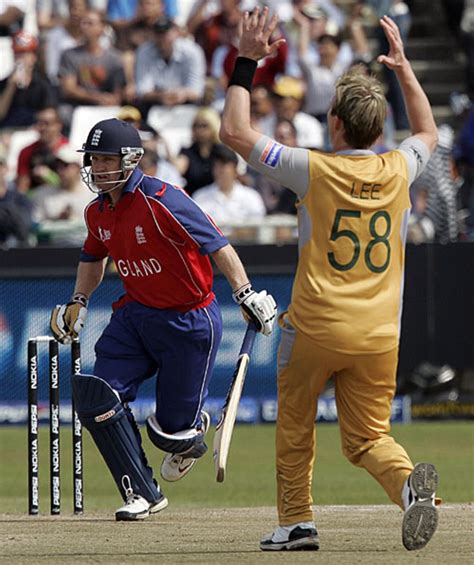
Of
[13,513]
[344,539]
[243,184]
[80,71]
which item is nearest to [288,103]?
[243,184]

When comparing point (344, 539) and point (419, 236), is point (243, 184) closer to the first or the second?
point (419, 236)

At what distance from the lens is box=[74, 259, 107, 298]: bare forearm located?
8.12m

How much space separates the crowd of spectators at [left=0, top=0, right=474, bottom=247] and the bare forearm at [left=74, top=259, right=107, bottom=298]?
689cm

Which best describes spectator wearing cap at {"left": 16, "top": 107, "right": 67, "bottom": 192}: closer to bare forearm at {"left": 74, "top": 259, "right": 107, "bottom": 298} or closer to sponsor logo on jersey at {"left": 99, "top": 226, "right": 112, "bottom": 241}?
bare forearm at {"left": 74, "top": 259, "right": 107, "bottom": 298}

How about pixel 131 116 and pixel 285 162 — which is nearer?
pixel 285 162

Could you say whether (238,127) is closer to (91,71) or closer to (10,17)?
(91,71)

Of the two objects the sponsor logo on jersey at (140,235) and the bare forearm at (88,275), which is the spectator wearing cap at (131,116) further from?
the sponsor logo on jersey at (140,235)

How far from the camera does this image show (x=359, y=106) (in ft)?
20.8

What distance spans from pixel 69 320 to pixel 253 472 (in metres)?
3.98

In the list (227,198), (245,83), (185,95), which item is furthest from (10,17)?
(245,83)

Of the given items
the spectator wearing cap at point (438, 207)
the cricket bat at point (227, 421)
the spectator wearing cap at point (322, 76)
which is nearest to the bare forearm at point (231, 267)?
the cricket bat at point (227, 421)

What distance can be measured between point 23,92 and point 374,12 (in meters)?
5.15

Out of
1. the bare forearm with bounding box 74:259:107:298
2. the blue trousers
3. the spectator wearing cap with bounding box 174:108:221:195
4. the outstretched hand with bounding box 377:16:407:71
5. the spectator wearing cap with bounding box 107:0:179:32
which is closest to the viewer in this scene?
the outstretched hand with bounding box 377:16:407:71

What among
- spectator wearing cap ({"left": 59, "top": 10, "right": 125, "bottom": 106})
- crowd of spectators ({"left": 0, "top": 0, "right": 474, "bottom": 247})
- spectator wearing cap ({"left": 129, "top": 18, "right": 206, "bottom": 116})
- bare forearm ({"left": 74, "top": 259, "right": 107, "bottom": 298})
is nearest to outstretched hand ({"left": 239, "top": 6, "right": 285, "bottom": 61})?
bare forearm ({"left": 74, "top": 259, "right": 107, "bottom": 298})
